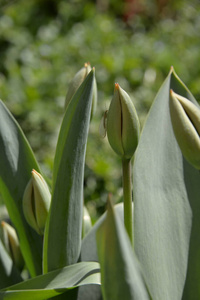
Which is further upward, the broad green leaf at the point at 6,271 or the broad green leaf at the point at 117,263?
the broad green leaf at the point at 117,263

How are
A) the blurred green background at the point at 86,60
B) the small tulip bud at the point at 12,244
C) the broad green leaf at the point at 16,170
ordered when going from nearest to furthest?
the broad green leaf at the point at 16,170
the small tulip bud at the point at 12,244
the blurred green background at the point at 86,60

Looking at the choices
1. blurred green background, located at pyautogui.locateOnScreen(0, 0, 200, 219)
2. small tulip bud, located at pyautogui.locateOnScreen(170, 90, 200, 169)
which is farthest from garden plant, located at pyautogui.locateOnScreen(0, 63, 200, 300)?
blurred green background, located at pyautogui.locateOnScreen(0, 0, 200, 219)

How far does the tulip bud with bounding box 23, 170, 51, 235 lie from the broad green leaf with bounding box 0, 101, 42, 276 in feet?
0.22

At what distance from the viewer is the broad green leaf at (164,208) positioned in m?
0.55

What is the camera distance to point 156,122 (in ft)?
2.03

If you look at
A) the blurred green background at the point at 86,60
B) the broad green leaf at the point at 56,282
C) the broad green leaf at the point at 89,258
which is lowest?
the broad green leaf at the point at 89,258

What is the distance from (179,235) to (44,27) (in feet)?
9.34

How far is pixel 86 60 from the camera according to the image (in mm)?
2434

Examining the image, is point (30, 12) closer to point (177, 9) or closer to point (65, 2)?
point (65, 2)

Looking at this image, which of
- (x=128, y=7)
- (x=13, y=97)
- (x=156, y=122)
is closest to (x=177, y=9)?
(x=128, y=7)

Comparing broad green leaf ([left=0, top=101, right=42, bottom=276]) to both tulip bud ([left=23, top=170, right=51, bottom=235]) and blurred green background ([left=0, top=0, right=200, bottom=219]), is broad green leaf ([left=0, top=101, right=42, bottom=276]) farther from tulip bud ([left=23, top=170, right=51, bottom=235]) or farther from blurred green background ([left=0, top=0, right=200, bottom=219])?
blurred green background ([left=0, top=0, right=200, bottom=219])

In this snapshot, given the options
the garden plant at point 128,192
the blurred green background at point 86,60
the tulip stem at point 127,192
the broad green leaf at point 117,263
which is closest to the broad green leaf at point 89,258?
the garden plant at point 128,192

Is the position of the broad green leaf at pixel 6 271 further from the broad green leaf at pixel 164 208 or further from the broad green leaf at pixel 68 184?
the broad green leaf at pixel 164 208

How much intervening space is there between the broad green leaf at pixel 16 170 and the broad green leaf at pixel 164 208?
0.16 meters
